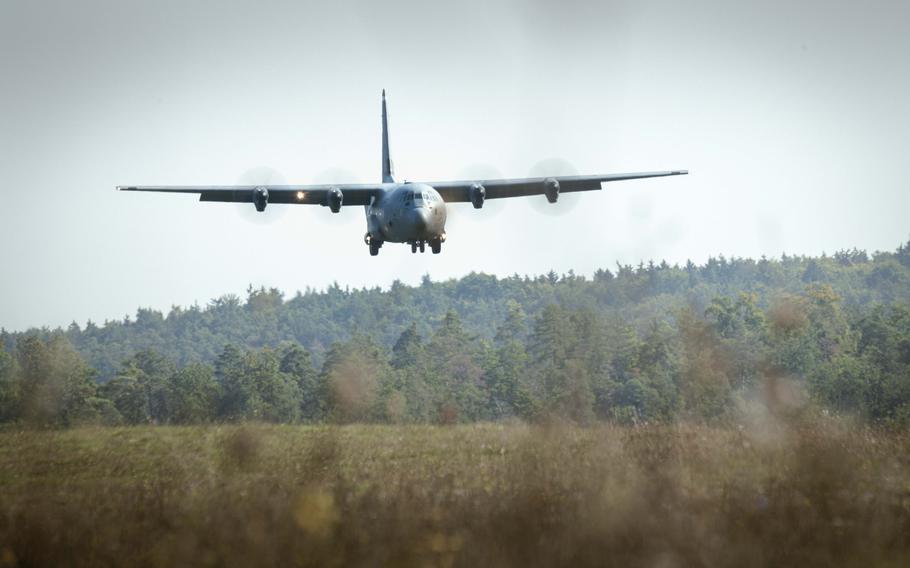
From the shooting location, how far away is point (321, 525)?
10500 millimetres

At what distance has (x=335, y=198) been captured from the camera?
3822 centimetres

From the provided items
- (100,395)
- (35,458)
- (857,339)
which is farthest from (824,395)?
(35,458)

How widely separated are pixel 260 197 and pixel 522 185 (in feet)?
36.0

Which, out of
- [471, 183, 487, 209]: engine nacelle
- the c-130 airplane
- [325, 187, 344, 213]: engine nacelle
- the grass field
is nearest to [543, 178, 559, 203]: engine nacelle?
the c-130 airplane

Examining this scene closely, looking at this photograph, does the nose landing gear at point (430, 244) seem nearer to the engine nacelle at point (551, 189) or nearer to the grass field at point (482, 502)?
the engine nacelle at point (551, 189)

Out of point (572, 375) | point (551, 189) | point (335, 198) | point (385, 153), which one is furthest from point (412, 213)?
point (572, 375)

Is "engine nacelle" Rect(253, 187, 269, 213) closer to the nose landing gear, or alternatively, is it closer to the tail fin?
the nose landing gear

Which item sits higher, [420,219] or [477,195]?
[477,195]

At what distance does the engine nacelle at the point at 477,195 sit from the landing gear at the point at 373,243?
13.9 ft

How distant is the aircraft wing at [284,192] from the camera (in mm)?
37344

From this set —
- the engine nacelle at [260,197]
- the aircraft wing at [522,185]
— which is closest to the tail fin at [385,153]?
the aircraft wing at [522,185]

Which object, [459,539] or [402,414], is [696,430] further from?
[402,414]

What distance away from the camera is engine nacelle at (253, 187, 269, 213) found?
122 ft

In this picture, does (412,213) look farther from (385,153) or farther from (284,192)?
(385,153)
